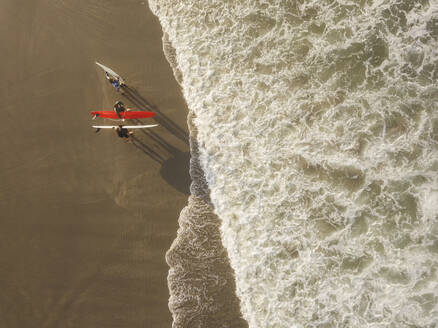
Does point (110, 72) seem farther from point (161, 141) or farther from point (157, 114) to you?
point (161, 141)

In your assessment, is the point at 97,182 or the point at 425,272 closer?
the point at 425,272

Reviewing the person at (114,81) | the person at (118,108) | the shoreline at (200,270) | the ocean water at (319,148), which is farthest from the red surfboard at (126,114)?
the shoreline at (200,270)

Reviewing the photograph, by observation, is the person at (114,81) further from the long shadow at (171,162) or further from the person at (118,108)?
the long shadow at (171,162)

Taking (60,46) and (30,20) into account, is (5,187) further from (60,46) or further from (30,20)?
(30,20)

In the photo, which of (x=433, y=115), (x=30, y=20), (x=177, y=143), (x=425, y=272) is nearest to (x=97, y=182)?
(x=177, y=143)

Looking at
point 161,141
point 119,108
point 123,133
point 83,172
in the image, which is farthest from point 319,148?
point 83,172

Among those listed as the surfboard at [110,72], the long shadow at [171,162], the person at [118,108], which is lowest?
the long shadow at [171,162]

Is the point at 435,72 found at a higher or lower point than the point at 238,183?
higher
